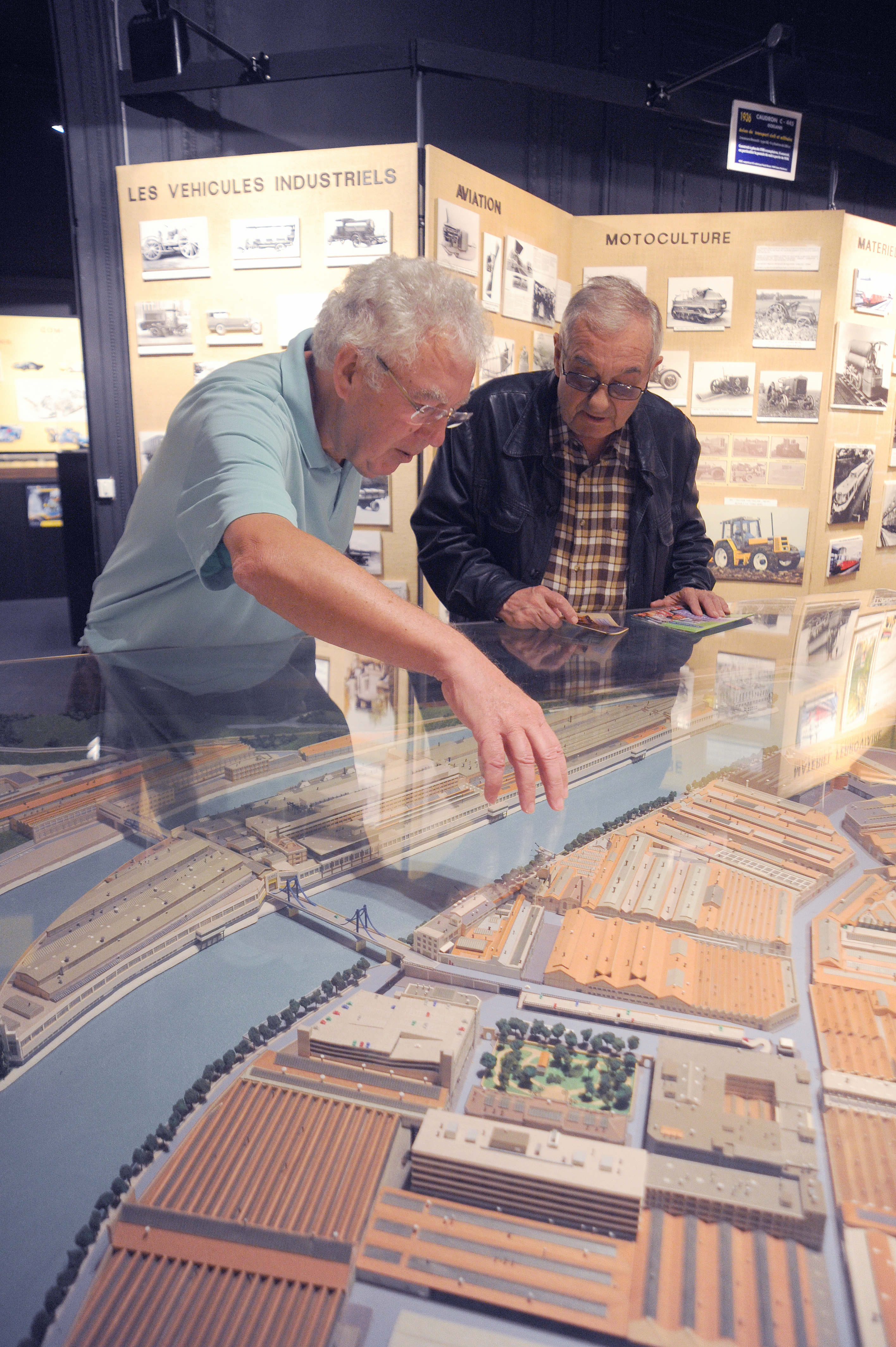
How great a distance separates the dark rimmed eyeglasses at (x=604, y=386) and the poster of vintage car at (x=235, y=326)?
3300 mm

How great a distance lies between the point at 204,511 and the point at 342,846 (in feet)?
2.54

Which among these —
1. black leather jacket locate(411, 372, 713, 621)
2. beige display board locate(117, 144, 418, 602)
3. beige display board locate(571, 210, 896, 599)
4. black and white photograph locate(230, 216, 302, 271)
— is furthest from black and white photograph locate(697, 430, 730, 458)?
black and white photograph locate(230, 216, 302, 271)

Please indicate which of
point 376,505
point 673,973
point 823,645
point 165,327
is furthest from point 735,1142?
point 165,327

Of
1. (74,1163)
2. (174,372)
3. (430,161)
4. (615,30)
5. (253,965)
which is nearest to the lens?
(74,1163)

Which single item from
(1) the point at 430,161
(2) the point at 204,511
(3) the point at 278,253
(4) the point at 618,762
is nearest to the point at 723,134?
(1) the point at 430,161

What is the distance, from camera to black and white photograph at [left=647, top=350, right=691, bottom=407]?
20.7ft

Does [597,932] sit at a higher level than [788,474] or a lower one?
lower

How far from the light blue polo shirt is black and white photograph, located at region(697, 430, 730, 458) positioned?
459 centimetres

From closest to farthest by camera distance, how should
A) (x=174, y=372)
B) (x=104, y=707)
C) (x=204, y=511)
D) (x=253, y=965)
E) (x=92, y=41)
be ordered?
(x=253, y=965)
(x=204, y=511)
(x=104, y=707)
(x=174, y=372)
(x=92, y=41)

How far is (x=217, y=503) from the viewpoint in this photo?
67.2 inches

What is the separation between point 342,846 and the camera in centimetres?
188

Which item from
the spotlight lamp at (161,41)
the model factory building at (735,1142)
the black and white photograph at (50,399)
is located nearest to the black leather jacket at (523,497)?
the model factory building at (735,1142)

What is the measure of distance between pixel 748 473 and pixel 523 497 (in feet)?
12.0

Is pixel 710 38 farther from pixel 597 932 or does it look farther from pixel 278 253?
pixel 597 932
